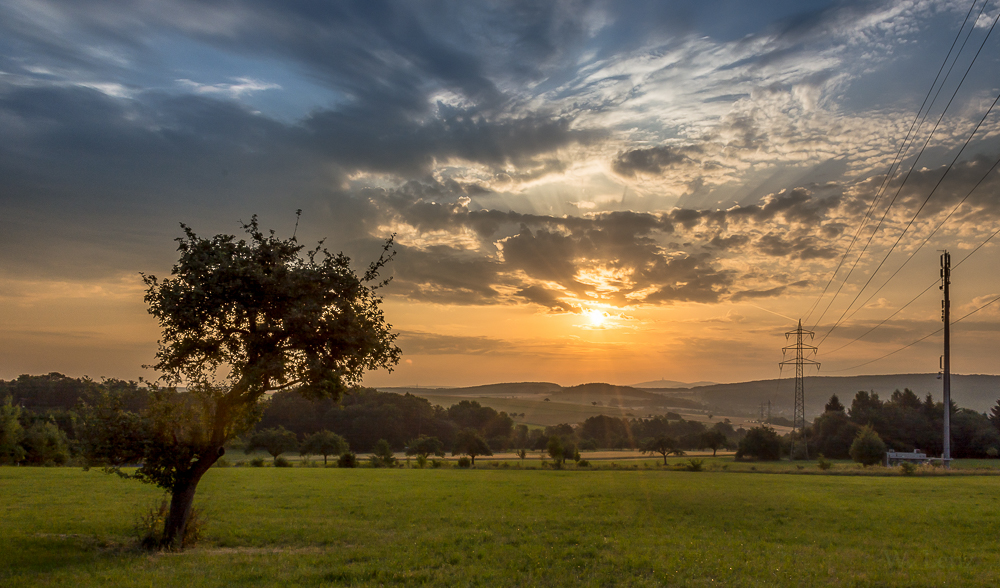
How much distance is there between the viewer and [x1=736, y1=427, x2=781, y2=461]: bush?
104 metres

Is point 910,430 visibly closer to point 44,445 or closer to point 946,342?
point 946,342

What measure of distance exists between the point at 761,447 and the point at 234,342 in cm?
10793

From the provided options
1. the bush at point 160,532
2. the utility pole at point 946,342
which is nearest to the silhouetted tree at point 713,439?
the utility pole at point 946,342

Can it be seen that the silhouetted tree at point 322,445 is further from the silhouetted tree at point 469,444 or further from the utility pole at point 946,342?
the utility pole at point 946,342

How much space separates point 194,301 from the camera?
16.3 metres

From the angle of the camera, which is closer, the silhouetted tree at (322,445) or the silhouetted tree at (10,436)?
the silhouetted tree at (10,436)

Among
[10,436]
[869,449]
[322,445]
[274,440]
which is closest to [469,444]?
[322,445]

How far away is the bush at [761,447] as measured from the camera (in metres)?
104

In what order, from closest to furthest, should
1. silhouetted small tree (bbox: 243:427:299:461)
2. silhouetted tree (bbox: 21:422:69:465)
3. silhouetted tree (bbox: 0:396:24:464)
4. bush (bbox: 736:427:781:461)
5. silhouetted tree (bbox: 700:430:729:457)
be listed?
silhouetted tree (bbox: 0:396:24:464)
silhouetted tree (bbox: 21:422:69:465)
silhouetted small tree (bbox: 243:427:299:461)
bush (bbox: 736:427:781:461)
silhouetted tree (bbox: 700:430:729:457)

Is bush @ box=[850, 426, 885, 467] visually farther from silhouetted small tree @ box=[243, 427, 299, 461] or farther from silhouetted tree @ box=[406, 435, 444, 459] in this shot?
silhouetted small tree @ box=[243, 427, 299, 461]

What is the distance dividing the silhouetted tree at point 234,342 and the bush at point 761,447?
104615 millimetres

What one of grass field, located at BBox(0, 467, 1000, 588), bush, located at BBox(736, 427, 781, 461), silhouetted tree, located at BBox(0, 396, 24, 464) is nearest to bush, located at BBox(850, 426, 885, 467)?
bush, located at BBox(736, 427, 781, 461)

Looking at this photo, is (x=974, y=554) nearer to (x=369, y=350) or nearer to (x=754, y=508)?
(x=754, y=508)

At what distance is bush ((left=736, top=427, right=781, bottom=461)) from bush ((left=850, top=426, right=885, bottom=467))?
74.8 ft
